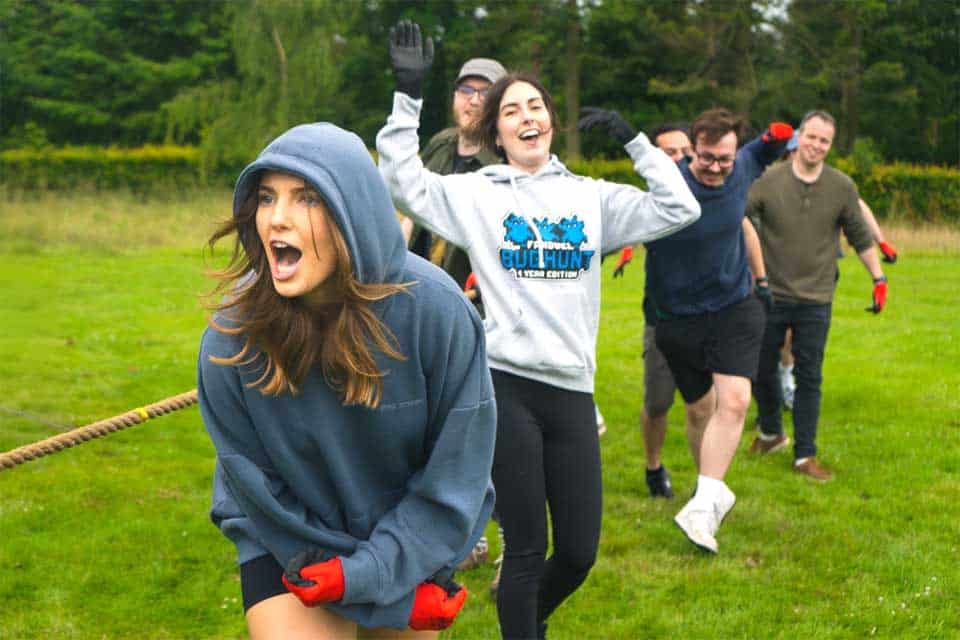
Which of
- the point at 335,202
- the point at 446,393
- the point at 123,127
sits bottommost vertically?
the point at 123,127

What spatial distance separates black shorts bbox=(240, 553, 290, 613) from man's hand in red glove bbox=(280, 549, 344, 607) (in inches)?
5.9

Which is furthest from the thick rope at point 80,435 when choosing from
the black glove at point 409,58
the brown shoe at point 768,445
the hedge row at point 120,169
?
the hedge row at point 120,169

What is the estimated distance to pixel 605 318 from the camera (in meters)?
15.4

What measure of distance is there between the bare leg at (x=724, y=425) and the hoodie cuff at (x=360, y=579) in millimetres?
3817

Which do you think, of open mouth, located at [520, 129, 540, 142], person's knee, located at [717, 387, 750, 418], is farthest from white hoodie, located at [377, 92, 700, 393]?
person's knee, located at [717, 387, 750, 418]

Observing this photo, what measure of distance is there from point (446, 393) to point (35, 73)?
4666cm

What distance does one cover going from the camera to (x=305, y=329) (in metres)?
2.82

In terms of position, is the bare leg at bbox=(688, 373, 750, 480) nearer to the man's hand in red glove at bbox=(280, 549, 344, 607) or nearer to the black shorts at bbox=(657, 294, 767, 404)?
the black shorts at bbox=(657, 294, 767, 404)

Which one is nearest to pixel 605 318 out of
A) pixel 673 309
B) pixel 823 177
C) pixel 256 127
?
pixel 823 177

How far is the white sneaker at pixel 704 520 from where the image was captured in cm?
628

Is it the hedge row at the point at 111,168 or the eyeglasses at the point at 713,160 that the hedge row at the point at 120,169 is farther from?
the eyeglasses at the point at 713,160

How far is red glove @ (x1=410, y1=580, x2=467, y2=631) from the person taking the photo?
2965 mm

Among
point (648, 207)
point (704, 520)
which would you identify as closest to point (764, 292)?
point (704, 520)

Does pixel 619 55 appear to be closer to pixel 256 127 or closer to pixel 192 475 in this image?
pixel 256 127
